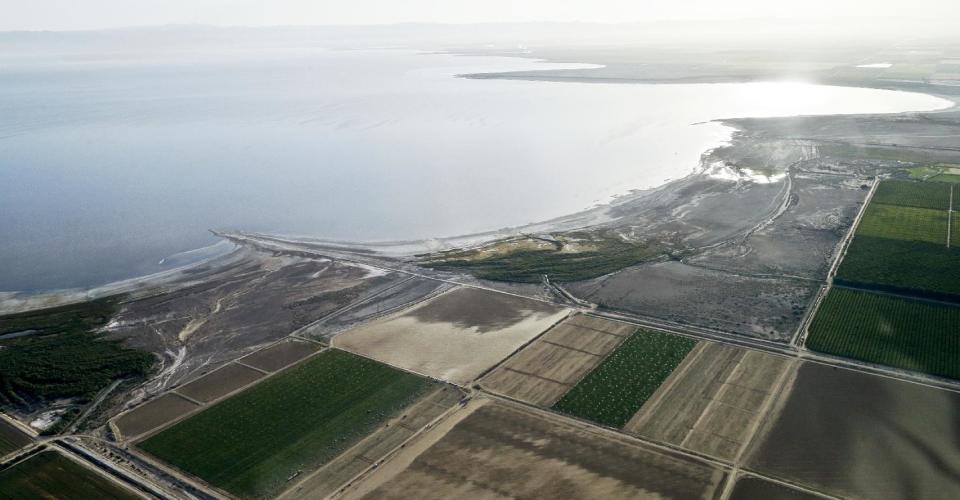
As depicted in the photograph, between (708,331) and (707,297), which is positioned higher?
(707,297)

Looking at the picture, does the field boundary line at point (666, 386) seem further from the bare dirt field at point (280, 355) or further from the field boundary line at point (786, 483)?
the bare dirt field at point (280, 355)

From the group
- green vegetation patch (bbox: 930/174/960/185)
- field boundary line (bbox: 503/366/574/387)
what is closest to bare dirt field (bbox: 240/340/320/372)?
field boundary line (bbox: 503/366/574/387)

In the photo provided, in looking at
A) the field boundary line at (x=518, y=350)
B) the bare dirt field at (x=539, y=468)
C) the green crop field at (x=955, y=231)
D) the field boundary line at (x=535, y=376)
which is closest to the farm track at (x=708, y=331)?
the field boundary line at (x=518, y=350)

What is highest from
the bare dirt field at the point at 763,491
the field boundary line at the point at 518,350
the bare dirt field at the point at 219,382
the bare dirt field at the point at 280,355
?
the bare dirt field at the point at 280,355

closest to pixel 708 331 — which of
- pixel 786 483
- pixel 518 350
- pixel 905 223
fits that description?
pixel 518 350

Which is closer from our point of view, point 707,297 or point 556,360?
point 556,360

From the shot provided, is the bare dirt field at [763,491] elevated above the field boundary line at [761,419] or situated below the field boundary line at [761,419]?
below

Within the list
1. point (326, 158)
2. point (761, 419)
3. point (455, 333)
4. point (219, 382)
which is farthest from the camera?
point (326, 158)

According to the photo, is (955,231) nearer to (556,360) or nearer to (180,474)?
(556,360)
